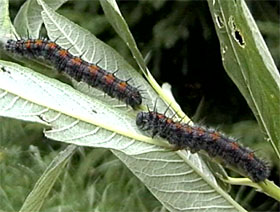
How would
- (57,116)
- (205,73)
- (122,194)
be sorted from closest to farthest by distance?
1. (57,116)
2. (122,194)
3. (205,73)

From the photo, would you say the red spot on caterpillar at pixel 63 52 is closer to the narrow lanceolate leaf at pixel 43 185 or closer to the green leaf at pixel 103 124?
the green leaf at pixel 103 124

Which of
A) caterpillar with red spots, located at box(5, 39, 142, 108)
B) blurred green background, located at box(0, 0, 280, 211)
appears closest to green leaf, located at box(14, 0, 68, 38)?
caterpillar with red spots, located at box(5, 39, 142, 108)

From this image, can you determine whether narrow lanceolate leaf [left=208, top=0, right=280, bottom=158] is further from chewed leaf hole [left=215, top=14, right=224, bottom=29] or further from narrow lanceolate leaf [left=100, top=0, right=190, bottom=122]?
narrow lanceolate leaf [left=100, top=0, right=190, bottom=122]

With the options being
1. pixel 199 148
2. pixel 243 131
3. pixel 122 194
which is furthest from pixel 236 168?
pixel 122 194

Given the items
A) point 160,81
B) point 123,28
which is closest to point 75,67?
point 123,28

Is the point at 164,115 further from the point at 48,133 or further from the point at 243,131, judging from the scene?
the point at 243,131

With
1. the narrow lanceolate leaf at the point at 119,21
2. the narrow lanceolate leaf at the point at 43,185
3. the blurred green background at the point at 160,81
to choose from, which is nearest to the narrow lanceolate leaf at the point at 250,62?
the narrow lanceolate leaf at the point at 119,21

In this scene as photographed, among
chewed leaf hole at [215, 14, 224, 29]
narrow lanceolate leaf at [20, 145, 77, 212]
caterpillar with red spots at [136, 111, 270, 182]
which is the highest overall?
chewed leaf hole at [215, 14, 224, 29]
